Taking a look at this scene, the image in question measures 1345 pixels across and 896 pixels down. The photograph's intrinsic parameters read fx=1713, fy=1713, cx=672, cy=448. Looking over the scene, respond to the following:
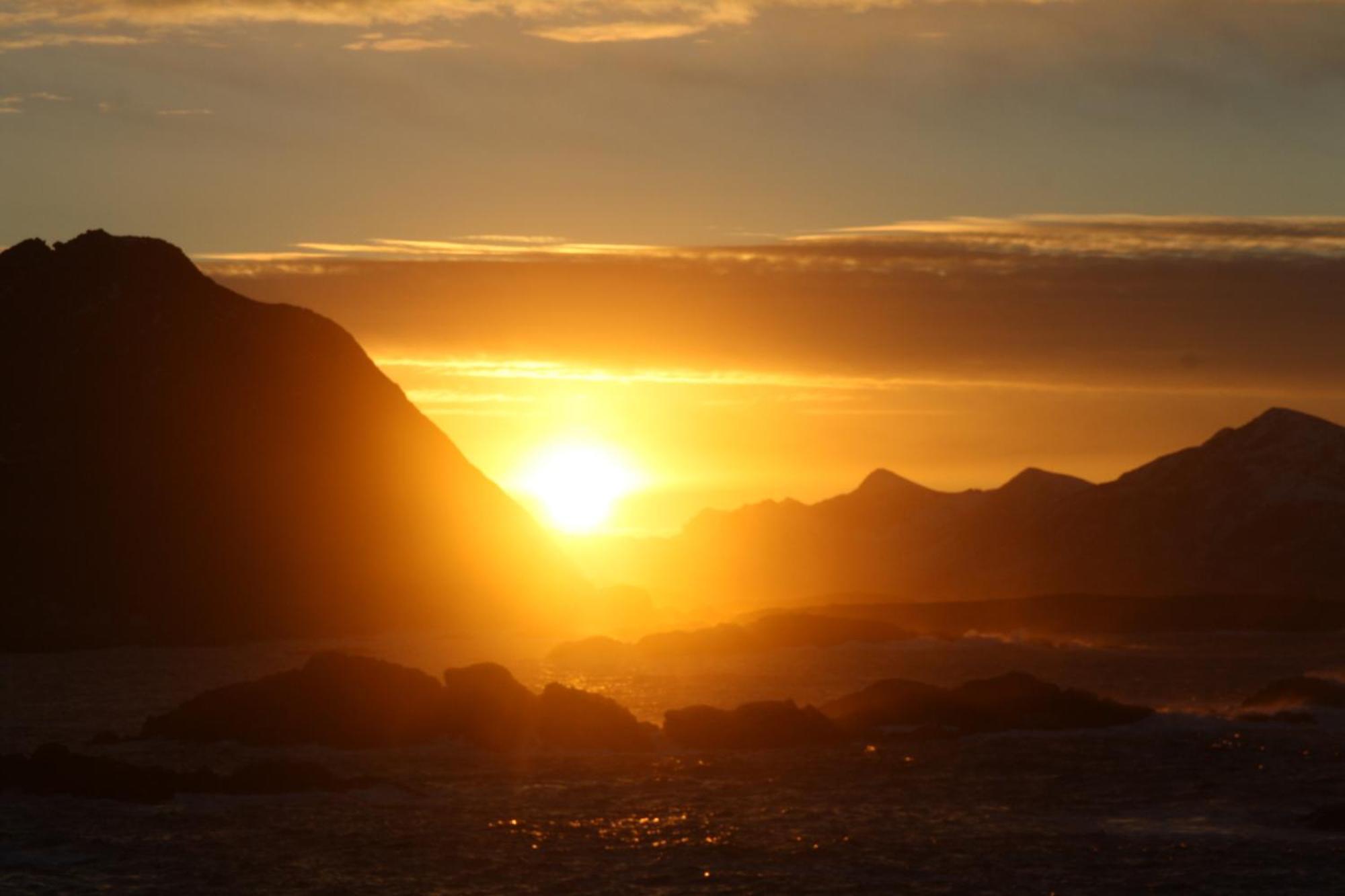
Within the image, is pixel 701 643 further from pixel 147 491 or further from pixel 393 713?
pixel 393 713

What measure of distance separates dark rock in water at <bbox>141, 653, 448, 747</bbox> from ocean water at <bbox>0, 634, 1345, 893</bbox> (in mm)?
1960

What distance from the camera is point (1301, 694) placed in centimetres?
10019

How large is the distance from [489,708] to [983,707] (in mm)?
25451

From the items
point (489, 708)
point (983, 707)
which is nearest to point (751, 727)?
point (489, 708)

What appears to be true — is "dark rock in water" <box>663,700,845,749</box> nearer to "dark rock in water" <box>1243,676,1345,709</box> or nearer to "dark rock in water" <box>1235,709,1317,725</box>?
→ "dark rock in water" <box>1235,709,1317,725</box>

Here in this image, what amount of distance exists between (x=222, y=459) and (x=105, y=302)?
72.8ft

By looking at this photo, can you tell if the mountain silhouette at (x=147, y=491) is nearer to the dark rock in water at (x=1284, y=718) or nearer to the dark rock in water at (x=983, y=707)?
the dark rock in water at (x=983, y=707)

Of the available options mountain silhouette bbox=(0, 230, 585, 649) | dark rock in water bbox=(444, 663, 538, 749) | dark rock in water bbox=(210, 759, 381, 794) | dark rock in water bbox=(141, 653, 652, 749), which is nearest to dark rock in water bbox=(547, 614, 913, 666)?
mountain silhouette bbox=(0, 230, 585, 649)

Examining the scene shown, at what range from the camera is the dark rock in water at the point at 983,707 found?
283 ft

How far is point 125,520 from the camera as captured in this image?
7032 inches

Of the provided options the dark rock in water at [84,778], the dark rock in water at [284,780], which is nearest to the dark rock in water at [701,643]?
the dark rock in water at [284,780]

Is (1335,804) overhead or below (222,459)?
below

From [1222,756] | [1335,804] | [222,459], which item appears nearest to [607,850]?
[1335,804]

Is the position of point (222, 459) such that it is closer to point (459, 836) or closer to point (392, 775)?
point (392, 775)
